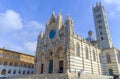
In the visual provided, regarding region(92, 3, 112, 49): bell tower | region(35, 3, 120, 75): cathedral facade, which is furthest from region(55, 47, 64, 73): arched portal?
region(92, 3, 112, 49): bell tower

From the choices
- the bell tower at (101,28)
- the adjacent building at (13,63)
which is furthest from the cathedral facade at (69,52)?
the adjacent building at (13,63)

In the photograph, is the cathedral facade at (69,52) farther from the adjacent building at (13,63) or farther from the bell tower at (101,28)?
the adjacent building at (13,63)

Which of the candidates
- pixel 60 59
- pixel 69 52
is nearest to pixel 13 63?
pixel 60 59

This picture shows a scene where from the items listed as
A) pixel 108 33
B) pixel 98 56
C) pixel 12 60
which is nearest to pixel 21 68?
pixel 12 60

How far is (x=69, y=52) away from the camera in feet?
81.6

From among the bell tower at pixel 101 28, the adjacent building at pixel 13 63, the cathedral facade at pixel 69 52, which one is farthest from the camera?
the bell tower at pixel 101 28

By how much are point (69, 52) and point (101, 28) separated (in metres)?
21.3

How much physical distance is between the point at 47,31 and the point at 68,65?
13.3 metres

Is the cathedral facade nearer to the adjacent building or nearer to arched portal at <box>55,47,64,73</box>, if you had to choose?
arched portal at <box>55,47,64,73</box>

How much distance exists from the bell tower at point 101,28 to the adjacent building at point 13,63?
87.0ft

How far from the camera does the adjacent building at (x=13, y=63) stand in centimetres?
3694

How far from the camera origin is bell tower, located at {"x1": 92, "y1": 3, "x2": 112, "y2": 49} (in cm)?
3866

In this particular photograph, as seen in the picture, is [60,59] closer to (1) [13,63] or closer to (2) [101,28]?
(1) [13,63]

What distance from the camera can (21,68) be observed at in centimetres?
4100
